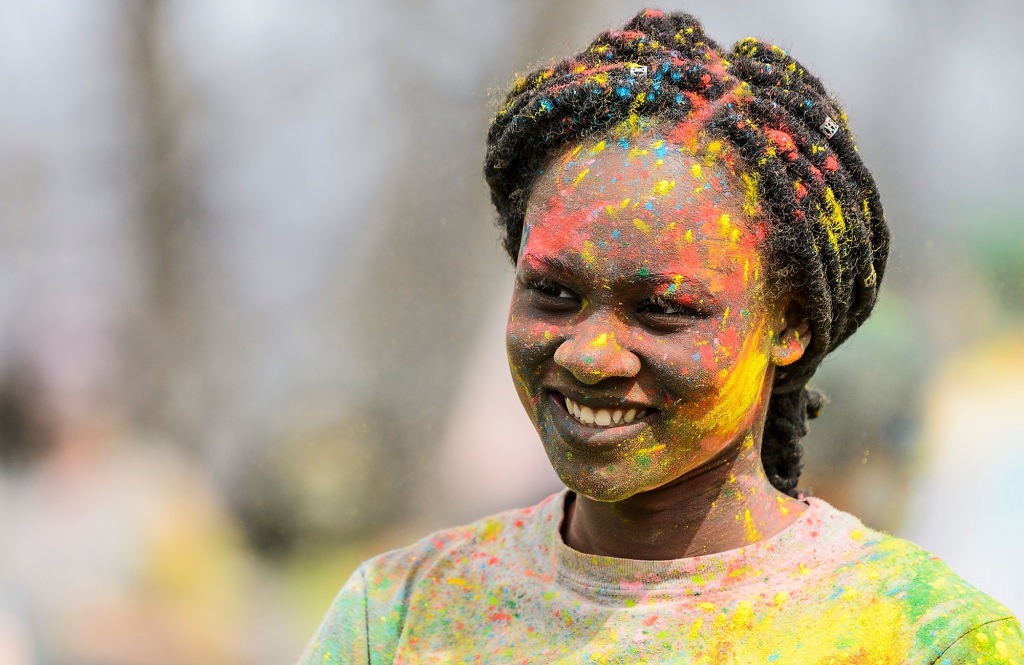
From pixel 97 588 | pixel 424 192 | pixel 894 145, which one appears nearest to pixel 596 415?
pixel 894 145

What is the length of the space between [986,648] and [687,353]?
590 mm

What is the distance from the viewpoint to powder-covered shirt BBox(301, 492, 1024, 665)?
1.84 meters

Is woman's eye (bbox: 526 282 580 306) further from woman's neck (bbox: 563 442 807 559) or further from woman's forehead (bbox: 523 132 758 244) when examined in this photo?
woman's neck (bbox: 563 442 807 559)

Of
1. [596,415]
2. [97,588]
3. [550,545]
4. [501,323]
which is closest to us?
[596,415]

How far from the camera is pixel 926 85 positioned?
131 inches

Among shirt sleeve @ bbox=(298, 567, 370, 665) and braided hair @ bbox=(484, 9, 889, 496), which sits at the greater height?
braided hair @ bbox=(484, 9, 889, 496)

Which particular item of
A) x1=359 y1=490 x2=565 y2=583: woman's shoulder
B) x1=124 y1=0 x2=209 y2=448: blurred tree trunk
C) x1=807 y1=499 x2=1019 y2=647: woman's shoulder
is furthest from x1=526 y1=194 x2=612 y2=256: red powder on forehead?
x1=124 y1=0 x2=209 y2=448: blurred tree trunk

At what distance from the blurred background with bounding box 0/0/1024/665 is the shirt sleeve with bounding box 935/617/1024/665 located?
1849 mm

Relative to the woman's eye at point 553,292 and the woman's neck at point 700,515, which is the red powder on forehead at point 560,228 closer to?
the woman's eye at point 553,292

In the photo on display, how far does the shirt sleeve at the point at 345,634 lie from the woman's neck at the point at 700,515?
0.47 m

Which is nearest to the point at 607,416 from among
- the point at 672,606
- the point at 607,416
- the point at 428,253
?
the point at 607,416

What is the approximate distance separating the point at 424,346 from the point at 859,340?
124 cm

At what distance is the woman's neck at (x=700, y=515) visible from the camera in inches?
79.6

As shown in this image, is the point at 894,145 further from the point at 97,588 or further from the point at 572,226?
the point at 97,588
